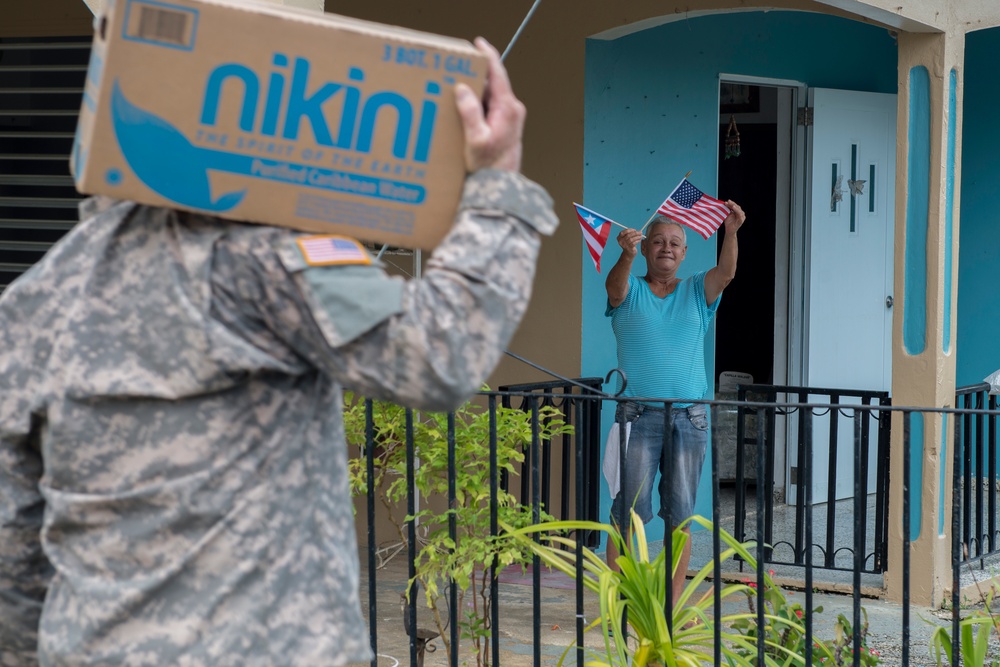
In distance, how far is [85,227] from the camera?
6.37ft

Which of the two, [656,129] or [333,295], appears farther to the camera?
[656,129]

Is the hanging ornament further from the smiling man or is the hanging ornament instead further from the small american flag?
the small american flag

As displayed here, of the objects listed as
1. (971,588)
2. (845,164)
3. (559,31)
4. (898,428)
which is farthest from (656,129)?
(971,588)

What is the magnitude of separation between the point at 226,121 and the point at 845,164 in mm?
6206

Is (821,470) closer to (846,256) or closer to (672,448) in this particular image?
(846,256)

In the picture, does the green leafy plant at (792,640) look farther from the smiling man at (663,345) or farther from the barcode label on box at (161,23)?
the barcode label on box at (161,23)

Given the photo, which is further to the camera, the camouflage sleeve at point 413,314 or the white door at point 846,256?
the white door at point 846,256

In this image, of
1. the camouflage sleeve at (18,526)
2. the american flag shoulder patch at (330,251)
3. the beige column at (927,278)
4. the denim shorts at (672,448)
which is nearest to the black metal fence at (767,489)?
the beige column at (927,278)

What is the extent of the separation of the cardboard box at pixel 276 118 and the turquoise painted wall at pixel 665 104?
4.66 metres

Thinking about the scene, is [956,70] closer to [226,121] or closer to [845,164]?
[845,164]

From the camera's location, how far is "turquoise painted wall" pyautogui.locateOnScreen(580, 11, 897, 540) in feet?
21.9

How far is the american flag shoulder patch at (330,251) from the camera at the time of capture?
1.82m

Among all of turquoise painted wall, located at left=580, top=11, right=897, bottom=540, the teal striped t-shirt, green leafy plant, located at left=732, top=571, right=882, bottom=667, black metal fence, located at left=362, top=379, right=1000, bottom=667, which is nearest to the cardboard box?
black metal fence, located at left=362, top=379, right=1000, bottom=667

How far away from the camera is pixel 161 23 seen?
6.14 feet
